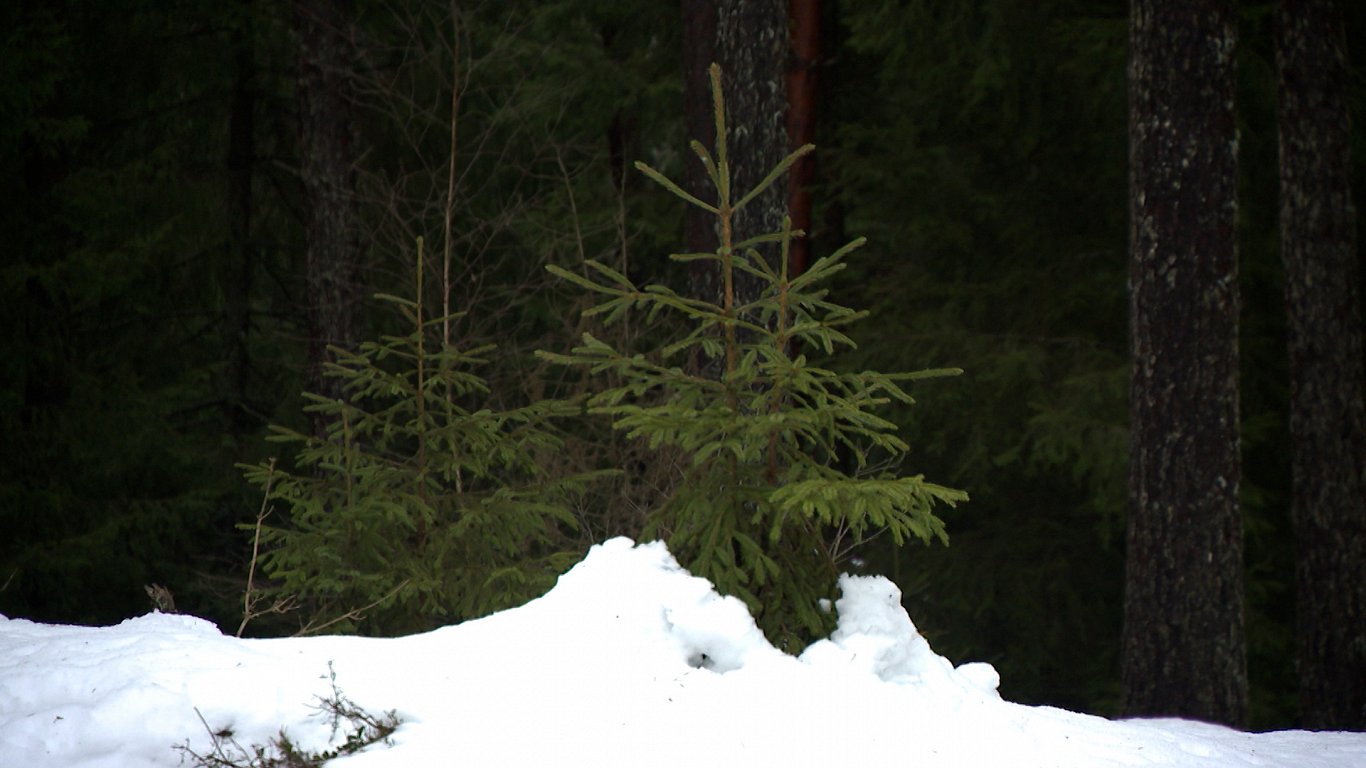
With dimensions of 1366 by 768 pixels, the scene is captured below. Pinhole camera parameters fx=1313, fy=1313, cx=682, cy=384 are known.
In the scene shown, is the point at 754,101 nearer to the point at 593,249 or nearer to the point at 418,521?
the point at 418,521

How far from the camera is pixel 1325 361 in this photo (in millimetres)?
9516

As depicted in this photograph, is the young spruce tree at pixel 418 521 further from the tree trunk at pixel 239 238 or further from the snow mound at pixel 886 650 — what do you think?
the tree trunk at pixel 239 238

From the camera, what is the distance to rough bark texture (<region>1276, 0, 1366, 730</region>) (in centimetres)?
941

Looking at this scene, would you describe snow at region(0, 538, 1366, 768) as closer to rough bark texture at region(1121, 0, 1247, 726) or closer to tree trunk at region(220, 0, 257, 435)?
rough bark texture at region(1121, 0, 1247, 726)

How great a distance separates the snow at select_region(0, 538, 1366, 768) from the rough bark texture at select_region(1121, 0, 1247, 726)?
2672 millimetres

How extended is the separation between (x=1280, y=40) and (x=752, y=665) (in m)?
7.34

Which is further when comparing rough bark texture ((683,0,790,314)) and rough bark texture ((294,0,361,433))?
rough bark texture ((294,0,361,433))

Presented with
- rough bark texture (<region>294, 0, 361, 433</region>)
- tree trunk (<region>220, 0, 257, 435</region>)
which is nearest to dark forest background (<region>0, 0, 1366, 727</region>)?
tree trunk (<region>220, 0, 257, 435</region>)

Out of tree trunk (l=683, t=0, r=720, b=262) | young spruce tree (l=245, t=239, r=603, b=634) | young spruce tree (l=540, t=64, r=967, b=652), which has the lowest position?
young spruce tree (l=245, t=239, r=603, b=634)

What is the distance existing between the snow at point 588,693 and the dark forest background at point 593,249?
5.72m

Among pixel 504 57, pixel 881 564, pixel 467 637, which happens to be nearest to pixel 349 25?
pixel 504 57

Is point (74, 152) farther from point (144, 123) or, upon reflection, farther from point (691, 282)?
point (691, 282)

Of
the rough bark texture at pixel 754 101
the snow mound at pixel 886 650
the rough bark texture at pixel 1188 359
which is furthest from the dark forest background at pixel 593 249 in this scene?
the snow mound at pixel 886 650

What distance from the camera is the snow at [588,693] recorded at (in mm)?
3807
